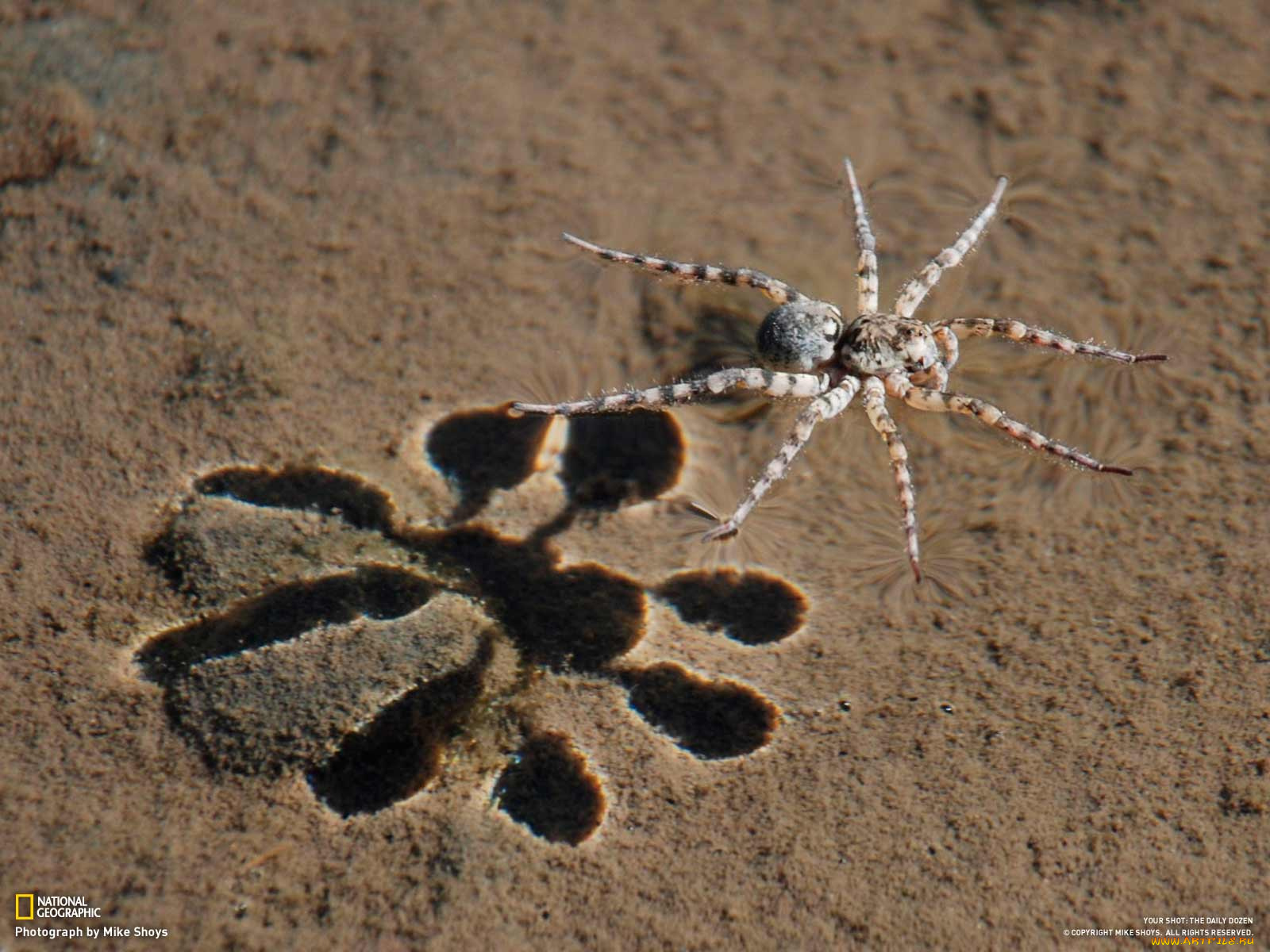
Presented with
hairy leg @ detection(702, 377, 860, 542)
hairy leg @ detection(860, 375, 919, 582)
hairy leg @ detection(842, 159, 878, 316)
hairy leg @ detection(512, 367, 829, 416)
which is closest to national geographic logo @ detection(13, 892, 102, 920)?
hairy leg @ detection(512, 367, 829, 416)

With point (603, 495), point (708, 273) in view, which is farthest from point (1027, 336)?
point (603, 495)

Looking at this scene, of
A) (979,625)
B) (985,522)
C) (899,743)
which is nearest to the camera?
(899,743)

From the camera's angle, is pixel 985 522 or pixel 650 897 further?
pixel 985 522

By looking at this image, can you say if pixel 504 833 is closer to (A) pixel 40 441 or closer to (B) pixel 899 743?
(B) pixel 899 743

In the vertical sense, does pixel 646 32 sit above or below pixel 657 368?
above

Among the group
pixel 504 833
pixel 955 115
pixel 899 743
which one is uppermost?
pixel 955 115

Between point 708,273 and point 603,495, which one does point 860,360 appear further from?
point 603,495

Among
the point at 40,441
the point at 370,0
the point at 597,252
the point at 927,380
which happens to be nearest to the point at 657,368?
the point at 597,252
